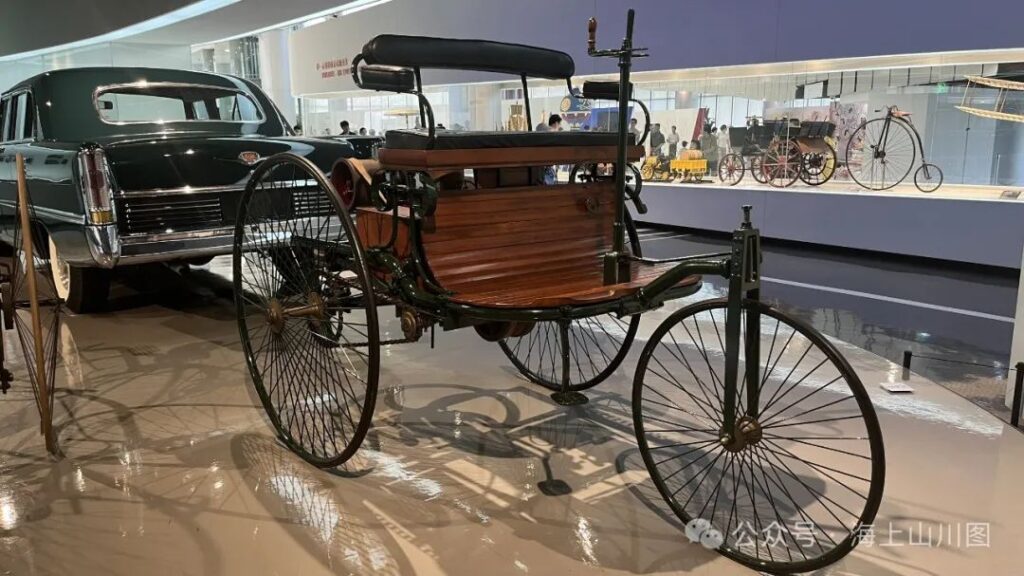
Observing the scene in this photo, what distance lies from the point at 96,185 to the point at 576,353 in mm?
2883

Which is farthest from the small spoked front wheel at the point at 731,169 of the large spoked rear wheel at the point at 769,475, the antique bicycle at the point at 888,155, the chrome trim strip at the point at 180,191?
the chrome trim strip at the point at 180,191

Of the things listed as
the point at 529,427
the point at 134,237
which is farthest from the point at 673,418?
the point at 134,237

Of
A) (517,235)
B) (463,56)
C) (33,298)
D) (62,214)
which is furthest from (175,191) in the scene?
(517,235)

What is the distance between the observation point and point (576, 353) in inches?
170

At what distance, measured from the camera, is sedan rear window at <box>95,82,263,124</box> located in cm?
547

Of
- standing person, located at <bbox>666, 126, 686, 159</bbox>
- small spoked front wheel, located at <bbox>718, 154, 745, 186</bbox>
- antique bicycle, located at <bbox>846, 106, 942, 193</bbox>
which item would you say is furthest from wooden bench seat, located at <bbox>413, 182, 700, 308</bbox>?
standing person, located at <bbox>666, 126, 686, 159</bbox>

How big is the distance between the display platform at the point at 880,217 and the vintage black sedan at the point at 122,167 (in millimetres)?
5286

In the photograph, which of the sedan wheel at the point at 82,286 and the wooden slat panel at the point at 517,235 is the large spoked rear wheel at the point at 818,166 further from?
the sedan wheel at the point at 82,286

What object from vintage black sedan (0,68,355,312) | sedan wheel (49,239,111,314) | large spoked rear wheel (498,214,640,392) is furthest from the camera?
sedan wheel (49,239,111,314)

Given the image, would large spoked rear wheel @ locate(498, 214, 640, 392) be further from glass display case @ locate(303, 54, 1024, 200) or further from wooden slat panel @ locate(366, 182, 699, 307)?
glass display case @ locate(303, 54, 1024, 200)

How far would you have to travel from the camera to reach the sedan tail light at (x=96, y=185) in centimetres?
426

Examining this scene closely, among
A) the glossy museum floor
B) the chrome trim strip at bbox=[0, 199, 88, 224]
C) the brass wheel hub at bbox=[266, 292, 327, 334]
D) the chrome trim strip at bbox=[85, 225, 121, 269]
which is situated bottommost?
the glossy museum floor

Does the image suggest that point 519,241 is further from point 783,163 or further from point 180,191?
point 783,163

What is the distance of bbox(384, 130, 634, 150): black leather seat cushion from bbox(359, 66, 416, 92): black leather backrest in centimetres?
16
